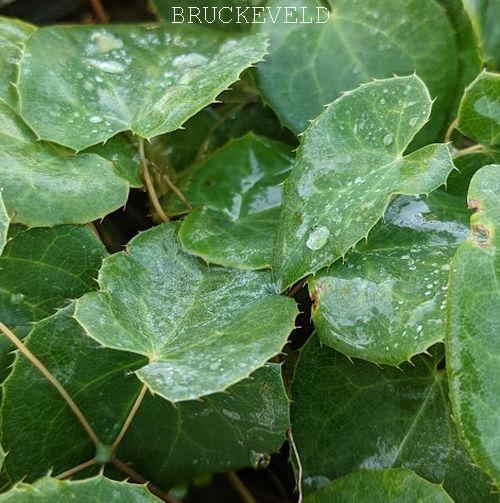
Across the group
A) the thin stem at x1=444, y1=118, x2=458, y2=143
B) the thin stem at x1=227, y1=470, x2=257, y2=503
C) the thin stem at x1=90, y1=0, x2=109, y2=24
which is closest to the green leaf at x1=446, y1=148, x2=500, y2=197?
the thin stem at x1=444, y1=118, x2=458, y2=143

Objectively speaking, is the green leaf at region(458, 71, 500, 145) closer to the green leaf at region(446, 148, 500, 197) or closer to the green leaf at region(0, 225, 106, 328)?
the green leaf at region(446, 148, 500, 197)

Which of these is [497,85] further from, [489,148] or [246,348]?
[246,348]

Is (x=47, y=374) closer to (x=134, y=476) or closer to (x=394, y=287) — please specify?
(x=134, y=476)

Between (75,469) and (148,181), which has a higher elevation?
(148,181)

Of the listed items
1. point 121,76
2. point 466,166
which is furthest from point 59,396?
point 466,166

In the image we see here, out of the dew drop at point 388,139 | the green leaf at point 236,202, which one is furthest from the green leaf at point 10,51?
the dew drop at point 388,139
